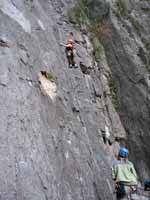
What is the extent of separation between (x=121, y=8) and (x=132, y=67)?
→ 4.13m

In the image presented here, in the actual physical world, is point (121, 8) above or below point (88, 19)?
above

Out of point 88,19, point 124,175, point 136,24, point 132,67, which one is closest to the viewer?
point 124,175

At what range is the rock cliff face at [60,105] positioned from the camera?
27.6 feet

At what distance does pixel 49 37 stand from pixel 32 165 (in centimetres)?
667

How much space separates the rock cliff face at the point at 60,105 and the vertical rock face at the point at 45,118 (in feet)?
0.08

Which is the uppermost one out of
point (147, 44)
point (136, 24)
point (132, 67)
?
point (136, 24)

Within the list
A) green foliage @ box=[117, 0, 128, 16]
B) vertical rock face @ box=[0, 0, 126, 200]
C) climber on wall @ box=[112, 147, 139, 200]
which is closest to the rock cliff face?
vertical rock face @ box=[0, 0, 126, 200]

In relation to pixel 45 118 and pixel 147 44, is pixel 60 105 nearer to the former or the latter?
pixel 45 118

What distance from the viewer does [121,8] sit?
66.1 feet

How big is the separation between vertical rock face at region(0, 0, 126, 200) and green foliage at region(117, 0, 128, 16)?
18.2 ft

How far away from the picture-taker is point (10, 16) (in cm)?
1191

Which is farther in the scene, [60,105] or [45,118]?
[60,105]

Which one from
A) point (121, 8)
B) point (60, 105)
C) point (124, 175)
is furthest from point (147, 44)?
point (124, 175)

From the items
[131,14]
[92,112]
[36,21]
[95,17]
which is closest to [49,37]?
[36,21]
